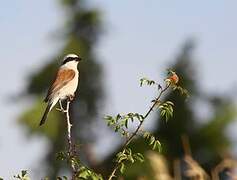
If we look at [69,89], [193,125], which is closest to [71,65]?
[69,89]

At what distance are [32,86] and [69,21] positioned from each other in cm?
472

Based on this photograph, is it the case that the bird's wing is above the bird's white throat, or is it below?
below

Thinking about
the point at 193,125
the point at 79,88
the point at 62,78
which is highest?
the point at 62,78

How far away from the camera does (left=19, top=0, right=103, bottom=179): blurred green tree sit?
46.4m

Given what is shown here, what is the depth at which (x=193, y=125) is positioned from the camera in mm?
34719

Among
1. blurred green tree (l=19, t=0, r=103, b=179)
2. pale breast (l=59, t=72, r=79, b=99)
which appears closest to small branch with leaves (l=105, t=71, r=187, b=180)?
pale breast (l=59, t=72, r=79, b=99)

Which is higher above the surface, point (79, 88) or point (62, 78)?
point (62, 78)

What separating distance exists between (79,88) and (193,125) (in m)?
16.1

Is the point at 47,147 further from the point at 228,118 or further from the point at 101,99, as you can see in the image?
the point at 228,118

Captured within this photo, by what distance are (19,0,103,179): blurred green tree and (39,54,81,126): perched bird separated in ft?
107

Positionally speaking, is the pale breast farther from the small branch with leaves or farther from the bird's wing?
the small branch with leaves

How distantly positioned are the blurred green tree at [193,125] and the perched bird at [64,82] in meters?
17.9

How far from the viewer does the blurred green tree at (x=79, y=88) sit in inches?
1827

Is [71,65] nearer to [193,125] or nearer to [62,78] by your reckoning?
[62,78]
